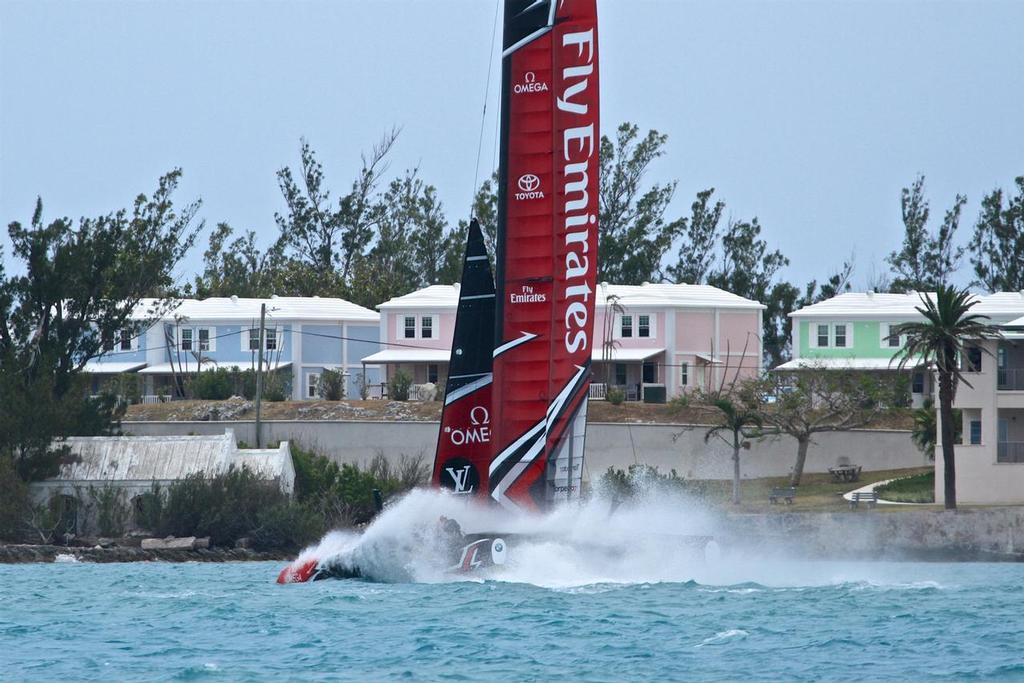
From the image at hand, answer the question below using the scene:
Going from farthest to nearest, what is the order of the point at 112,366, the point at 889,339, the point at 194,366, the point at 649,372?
the point at 194,366 → the point at 112,366 → the point at 889,339 → the point at 649,372

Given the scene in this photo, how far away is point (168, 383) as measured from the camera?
255 ft

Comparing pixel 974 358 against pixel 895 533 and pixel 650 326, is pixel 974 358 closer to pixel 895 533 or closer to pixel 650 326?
pixel 895 533

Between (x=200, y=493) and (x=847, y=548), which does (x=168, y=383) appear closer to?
(x=200, y=493)

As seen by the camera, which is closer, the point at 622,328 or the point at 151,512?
the point at 151,512

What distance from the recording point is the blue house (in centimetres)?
7694

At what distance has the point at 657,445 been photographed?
190 feet

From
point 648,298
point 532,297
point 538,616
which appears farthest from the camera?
point 648,298

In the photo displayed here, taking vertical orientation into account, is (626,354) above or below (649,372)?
above

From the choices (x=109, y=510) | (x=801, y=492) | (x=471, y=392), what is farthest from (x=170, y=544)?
(x=801, y=492)

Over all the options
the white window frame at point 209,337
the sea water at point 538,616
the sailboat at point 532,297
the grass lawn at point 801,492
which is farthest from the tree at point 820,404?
the white window frame at point 209,337

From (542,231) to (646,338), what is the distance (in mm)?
41499

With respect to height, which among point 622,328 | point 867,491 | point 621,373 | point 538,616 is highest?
point 622,328

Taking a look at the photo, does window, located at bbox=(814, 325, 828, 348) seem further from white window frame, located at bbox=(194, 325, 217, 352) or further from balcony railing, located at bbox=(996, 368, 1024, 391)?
white window frame, located at bbox=(194, 325, 217, 352)

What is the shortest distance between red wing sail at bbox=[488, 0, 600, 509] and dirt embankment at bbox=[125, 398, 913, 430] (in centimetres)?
2751
